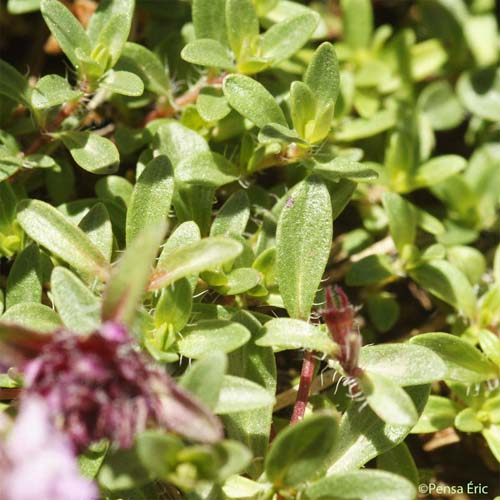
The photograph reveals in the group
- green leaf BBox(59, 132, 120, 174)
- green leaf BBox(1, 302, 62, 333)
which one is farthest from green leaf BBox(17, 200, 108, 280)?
green leaf BBox(59, 132, 120, 174)

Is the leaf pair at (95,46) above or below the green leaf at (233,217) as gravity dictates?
above

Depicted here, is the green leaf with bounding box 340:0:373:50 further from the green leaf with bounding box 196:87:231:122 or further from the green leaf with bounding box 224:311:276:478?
the green leaf with bounding box 224:311:276:478

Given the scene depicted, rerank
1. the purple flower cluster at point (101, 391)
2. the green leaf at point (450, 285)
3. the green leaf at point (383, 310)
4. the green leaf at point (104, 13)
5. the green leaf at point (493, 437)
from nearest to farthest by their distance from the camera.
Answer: the purple flower cluster at point (101, 391) < the green leaf at point (493, 437) < the green leaf at point (104, 13) < the green leaf at point (450, 285) < the green leaf at point (383, 310)

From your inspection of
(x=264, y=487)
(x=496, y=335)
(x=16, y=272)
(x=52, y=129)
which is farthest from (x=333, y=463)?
(x=52, y=129)

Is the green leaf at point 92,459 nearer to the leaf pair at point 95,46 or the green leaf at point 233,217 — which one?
the green leaf at point 233,217

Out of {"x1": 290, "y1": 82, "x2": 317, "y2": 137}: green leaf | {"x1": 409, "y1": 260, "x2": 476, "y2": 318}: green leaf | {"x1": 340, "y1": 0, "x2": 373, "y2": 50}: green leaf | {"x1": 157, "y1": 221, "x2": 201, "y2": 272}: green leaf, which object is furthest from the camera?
{"x1": 340, "y1": 0, "x2": 373, "y2": 50}: green leaf

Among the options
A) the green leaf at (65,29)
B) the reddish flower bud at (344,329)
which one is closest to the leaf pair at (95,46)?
the green leaf at (65,29)

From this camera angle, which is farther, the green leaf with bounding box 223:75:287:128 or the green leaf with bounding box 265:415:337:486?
the green leaf with bounding box 223:75:287:128

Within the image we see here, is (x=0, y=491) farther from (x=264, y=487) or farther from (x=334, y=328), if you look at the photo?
(x=334, y=328)
